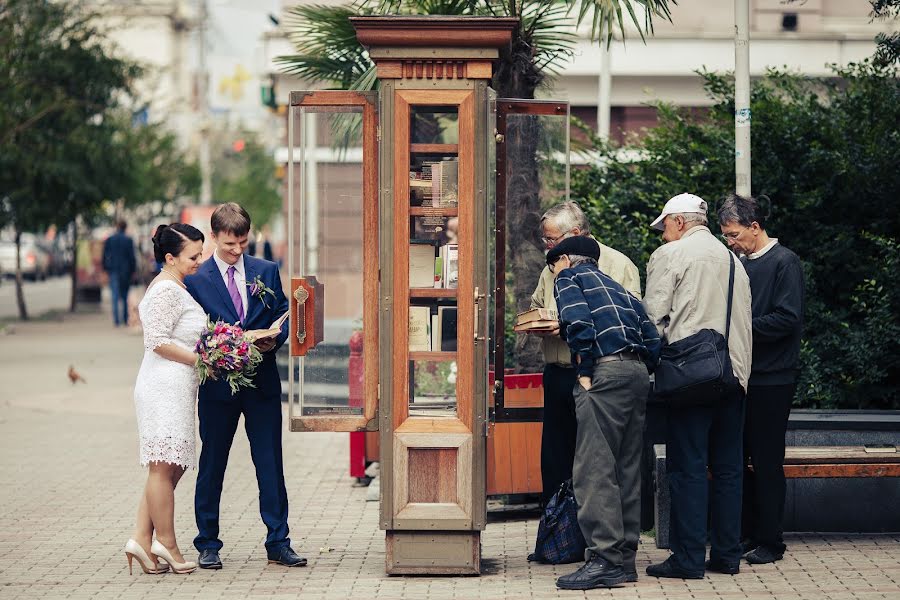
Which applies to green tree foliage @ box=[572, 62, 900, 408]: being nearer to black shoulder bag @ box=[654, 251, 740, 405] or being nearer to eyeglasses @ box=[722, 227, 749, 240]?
eyeglasses @ box=[722, 227, 749, 240]

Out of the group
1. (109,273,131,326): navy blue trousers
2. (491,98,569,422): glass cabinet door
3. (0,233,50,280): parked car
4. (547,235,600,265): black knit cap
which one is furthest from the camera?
(0,233,50,280): parked car

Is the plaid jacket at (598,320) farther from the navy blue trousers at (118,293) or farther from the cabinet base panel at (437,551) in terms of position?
the navy blue trousers at (118,293)

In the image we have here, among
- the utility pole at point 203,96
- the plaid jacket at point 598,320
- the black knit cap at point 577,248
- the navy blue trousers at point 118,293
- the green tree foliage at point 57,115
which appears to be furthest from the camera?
the utility pole at point 203,96

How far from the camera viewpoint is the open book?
672cm

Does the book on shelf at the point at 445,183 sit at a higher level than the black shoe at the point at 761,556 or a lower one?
higher

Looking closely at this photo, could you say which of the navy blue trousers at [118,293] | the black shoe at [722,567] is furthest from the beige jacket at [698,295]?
the navy blue trousers at [118,293]

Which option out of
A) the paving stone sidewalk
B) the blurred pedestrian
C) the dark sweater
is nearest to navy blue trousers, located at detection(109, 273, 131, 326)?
the blurred pedestrian

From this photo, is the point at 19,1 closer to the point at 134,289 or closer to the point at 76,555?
the point at 134,289

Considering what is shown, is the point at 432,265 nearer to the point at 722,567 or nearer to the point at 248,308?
the point at 248,308

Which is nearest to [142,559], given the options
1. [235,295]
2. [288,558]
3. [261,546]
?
[288,558]

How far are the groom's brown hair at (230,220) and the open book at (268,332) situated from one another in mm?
472

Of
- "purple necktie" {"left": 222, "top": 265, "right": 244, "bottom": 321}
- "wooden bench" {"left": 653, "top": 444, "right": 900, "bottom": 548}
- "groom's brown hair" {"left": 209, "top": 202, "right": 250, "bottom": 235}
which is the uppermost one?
"groom's brown hair" {"left": 209, "top": 202, "right": 250, "bottom": 235}

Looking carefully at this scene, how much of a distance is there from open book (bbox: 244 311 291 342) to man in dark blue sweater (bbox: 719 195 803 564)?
7.54ft

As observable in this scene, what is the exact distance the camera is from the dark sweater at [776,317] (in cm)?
673
